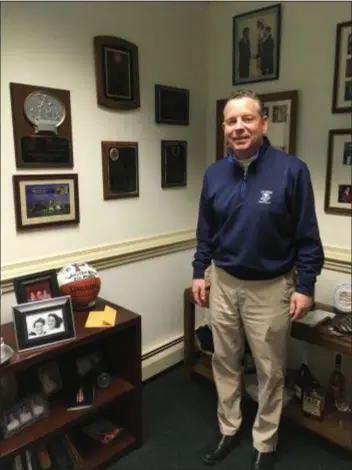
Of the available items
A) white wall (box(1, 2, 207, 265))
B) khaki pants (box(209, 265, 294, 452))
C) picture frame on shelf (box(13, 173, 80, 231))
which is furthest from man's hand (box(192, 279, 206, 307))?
picture frame on shelf (box(13, 173, 80, 231))

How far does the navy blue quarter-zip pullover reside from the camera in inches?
56.4

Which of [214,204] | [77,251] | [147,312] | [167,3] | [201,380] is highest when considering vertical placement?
[167,3]

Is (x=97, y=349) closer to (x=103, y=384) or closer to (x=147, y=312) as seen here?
(x=103, y=384)

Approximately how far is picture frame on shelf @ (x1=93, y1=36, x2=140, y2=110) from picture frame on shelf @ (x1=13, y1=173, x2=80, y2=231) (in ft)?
1.29

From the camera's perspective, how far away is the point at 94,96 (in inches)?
68.6

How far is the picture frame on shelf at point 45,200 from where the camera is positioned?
1.55m

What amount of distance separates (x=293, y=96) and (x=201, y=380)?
1.52 meters

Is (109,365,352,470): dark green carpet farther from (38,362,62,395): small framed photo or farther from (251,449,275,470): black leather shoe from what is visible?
(38,362,62,395): small framed photo

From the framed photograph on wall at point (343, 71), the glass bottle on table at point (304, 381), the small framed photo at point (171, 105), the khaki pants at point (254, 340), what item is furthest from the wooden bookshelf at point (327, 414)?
the small framed photo at point (171, 105)

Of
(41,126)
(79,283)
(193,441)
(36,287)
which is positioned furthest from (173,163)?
(193,441)

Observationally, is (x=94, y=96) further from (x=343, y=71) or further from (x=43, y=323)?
(x=343, y=71)

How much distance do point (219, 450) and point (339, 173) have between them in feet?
4.29

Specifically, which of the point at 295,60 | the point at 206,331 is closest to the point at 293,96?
the point at 295,60

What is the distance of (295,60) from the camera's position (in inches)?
77.0
